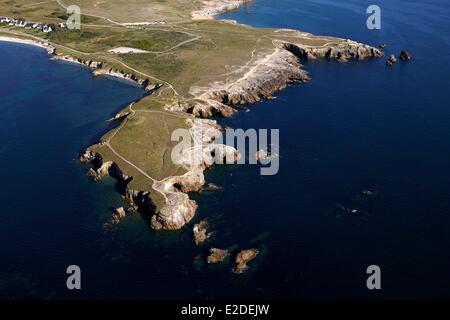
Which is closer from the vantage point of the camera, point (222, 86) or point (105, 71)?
point (222, 86)

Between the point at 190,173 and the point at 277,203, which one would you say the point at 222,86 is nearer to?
the point at 190,173

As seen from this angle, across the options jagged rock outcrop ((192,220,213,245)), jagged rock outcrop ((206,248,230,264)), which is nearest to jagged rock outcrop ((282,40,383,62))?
jagged rock outcrop ((192,220,213,245))

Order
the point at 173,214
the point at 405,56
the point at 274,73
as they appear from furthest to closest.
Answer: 1. the point at 405,56
2. the point at 274,73
3. the point at 173,214

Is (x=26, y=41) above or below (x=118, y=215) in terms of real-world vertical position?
above

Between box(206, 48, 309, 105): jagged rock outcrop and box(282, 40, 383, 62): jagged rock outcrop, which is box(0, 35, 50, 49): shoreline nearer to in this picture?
box(206, 48, 309, 105): jagged rock outcrop
